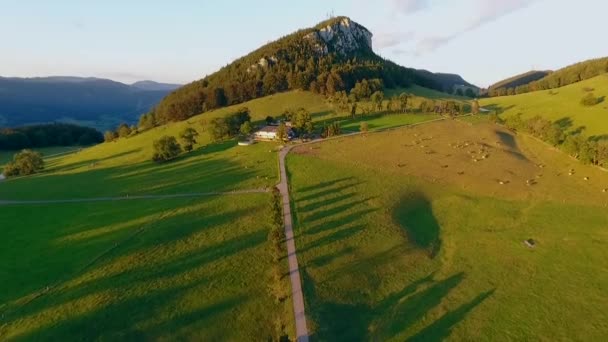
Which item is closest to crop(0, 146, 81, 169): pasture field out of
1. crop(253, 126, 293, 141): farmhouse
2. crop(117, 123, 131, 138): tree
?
crop(117, 123, 131, 138): tree

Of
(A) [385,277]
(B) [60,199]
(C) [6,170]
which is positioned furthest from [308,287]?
(C) [6,170]

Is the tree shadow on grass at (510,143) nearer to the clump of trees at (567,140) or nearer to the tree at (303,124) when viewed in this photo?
the clump of trees at (567,140)

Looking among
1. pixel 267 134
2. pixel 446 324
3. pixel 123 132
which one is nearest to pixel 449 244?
pixel 446 324

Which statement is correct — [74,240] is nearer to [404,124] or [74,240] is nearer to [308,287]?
[308,287]

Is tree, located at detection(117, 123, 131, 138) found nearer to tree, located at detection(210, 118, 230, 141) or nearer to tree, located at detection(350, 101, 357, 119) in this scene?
tree, located at detection(210, 118, 230, 141)

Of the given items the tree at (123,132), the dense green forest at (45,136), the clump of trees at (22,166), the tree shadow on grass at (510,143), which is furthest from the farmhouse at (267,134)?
the dense green forest at (45,136)
